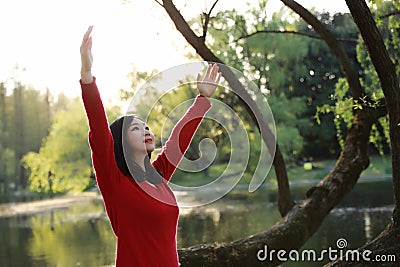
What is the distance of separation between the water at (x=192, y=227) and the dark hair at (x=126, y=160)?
5.46m

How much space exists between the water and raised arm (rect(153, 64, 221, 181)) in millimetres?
5217

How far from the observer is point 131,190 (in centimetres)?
180

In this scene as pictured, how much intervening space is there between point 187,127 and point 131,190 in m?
0.42

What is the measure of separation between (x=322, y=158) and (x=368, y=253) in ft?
64.3

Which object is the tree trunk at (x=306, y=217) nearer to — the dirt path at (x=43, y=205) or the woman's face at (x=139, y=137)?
the woman's face at (x=139, y=137)

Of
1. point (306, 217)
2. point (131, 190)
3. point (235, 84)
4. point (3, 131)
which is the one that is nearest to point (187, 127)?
point (131, 190)

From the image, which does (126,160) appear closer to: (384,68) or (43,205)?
(384,68)

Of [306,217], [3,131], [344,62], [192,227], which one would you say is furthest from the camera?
[3,131]

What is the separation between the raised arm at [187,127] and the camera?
2.14 metres

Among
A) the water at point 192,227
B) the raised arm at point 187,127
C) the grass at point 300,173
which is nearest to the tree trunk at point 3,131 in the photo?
the grass at point 300,173

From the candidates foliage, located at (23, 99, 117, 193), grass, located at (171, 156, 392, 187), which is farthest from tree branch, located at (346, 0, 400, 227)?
grass, located at (171, 156, 392, 187)

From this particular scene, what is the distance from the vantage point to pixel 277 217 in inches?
442

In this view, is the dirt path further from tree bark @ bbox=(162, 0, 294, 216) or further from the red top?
the red top

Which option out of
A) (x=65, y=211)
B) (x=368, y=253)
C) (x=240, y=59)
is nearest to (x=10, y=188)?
(x=65, y=211)
